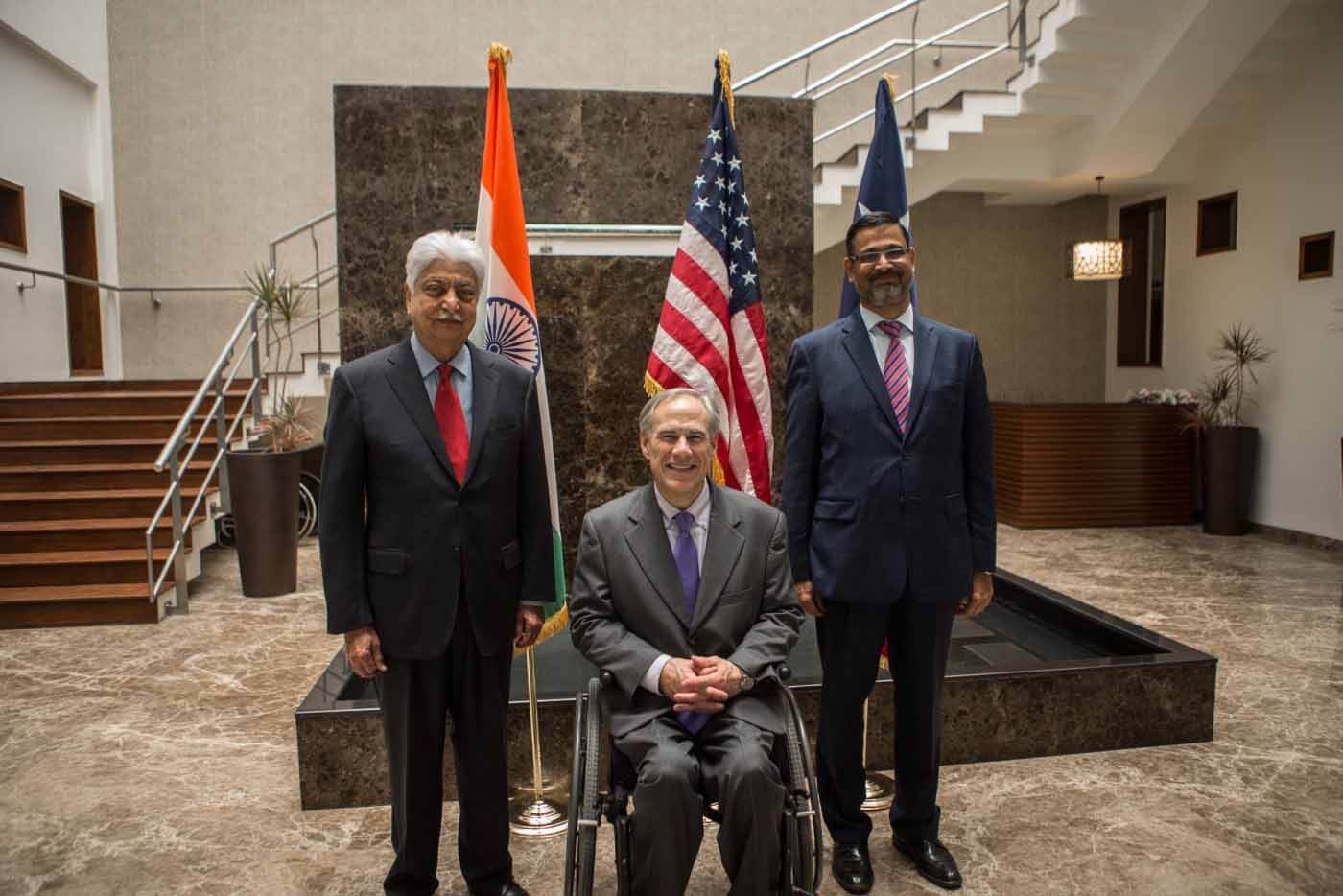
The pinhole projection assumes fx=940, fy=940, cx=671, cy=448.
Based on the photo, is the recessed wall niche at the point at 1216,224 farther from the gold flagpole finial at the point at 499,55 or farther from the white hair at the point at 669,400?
the white hair at the point at 669,400

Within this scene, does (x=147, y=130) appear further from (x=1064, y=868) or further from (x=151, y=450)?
(x=1064, y=868)

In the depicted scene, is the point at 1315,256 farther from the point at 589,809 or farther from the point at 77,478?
the point at 77,478

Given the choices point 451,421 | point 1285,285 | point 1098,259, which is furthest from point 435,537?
point 1098,259

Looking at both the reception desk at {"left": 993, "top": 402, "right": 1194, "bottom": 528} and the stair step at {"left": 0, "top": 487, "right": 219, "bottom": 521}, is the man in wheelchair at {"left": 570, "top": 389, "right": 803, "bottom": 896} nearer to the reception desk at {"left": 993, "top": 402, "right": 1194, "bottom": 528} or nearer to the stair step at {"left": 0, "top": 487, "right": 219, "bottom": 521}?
the stair step at {"left": 0, "top": 487, "right": 219, "bottom": 521}

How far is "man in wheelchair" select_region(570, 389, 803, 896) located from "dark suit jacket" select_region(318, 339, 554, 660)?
0.24m

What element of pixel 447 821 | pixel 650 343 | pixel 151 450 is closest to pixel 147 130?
pixel 151 450

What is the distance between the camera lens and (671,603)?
6.86ft

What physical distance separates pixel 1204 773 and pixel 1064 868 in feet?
2.89

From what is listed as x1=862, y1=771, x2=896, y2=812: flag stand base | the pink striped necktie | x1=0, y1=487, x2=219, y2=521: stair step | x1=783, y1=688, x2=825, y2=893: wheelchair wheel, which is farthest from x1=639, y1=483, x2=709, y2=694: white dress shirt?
x1=0, y1=487, x2=219, y2=521: stair step

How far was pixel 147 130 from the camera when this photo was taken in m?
8.45

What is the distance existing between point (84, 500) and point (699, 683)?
542cm

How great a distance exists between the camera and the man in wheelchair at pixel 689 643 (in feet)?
6.16

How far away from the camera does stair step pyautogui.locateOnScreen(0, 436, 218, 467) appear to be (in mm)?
6215

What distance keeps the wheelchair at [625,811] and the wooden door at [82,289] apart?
8.02 meters
